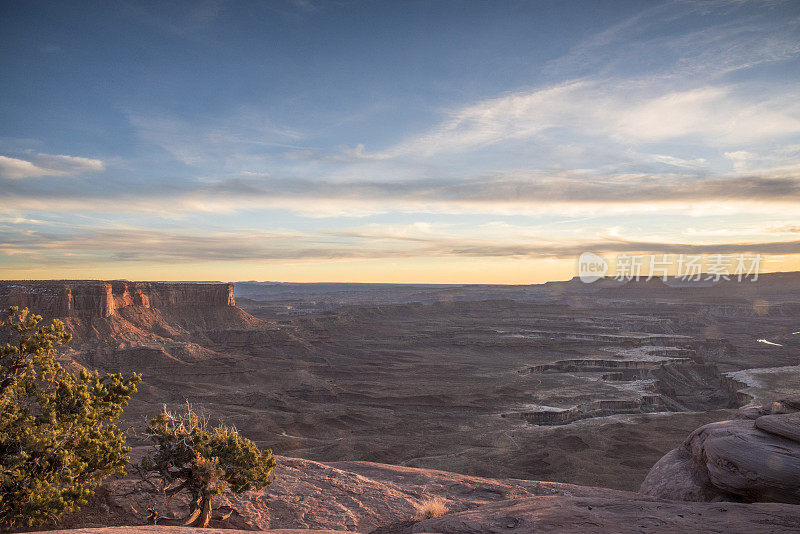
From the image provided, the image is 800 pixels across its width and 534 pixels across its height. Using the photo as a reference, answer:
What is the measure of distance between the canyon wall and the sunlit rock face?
71.0 meters

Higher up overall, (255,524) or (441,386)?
(255,524)

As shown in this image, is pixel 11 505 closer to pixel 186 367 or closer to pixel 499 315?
pixel 186 367

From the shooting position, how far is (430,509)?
12438mm

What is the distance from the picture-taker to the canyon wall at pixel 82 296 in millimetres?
60219

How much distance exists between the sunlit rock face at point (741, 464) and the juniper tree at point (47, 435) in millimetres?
15622

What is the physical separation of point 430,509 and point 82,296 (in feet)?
229

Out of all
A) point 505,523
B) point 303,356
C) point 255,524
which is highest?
point 505,523

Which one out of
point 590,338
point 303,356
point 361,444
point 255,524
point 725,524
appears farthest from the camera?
point 590,338

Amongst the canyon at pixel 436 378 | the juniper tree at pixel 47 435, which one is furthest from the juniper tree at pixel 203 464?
the canyon at pixel 436 378

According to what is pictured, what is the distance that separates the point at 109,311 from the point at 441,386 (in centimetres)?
5014

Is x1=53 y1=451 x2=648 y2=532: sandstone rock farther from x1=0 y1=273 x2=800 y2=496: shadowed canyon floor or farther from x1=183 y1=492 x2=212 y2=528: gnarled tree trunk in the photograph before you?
x1=0 y1=273 x2=800 y2=496: shadowed canyon floor

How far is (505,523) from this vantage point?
29.3 ft

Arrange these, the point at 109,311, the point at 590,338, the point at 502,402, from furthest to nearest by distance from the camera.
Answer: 1. the point at 590,338
2. the point at 109,311
3. the point at 502,402

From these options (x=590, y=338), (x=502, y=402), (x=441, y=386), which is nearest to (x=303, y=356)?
(x=441, y=386)
